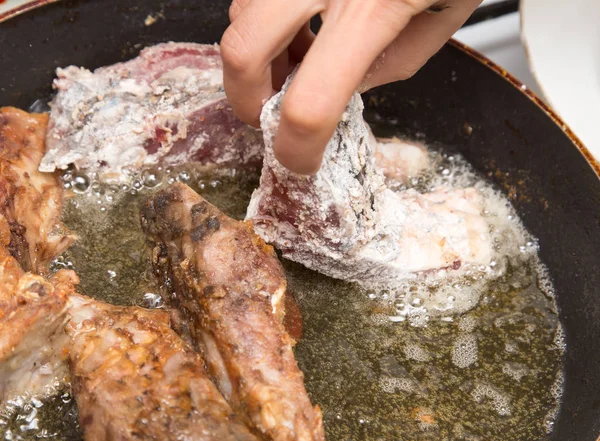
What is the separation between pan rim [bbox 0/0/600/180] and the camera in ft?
5.19

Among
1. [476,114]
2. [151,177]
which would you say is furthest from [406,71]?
[151,177]

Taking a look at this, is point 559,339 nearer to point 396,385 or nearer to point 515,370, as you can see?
point 515,370

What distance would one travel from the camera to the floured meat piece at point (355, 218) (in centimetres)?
136

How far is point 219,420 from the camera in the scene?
1.08 metres

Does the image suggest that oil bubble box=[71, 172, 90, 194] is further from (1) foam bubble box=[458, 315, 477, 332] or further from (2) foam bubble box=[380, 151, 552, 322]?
(1) foam bubble box=[458, 315, 477, 332]

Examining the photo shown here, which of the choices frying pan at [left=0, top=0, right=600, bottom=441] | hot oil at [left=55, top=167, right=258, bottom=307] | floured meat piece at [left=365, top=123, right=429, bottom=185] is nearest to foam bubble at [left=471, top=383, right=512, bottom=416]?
frying pan at [left=0, top=0, right=600, bottom=441]

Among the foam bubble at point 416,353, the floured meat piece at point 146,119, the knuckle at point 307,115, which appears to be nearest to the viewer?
the knuckle at point 307,115

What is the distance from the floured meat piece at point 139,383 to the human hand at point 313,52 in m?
0.41

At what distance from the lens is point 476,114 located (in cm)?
185

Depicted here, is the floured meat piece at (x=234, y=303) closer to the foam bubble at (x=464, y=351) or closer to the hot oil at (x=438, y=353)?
the hot oil at (x=438, y=353)

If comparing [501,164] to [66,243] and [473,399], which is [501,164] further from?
[66,243]

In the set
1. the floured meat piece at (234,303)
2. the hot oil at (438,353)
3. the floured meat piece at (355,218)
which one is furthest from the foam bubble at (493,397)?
the floured meat piece at (234,303)

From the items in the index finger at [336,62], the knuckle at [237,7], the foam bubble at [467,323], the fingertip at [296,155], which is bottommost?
the foam bubble at [467,323]

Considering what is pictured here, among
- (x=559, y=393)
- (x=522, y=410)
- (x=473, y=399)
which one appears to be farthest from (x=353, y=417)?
(x=559, y=393)
